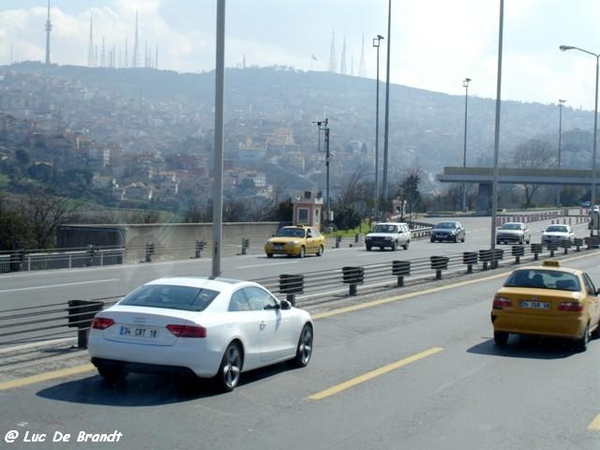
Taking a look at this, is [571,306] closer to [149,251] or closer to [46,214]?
[149,251]

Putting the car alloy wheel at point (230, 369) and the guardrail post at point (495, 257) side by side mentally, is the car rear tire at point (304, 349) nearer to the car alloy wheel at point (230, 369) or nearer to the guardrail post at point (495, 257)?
the car alloy wheel at point (230, 369)

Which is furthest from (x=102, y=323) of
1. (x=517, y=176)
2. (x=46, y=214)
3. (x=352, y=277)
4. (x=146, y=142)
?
(x=517, y=176)

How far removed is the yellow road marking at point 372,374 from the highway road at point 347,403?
2 centimetres

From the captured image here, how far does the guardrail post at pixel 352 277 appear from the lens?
2370 centimetres

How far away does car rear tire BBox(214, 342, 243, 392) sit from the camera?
1052 centimetres

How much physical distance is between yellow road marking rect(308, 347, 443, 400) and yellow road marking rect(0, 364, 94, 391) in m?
3.29

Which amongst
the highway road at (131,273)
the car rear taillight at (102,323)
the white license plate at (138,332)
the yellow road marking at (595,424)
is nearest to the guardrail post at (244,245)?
the highway road at (131,273)

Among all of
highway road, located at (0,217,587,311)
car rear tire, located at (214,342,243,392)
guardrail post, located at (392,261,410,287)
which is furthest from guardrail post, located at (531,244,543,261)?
car rear tire, located at (214,342,243,392)

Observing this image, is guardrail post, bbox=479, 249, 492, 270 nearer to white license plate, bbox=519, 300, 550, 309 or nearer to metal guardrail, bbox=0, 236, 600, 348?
metal guardrail, bbox=0, 236, 600, 348

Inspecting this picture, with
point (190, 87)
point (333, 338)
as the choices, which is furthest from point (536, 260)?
point (190, 87)

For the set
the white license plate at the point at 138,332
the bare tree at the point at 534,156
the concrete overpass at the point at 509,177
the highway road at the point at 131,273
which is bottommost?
the highway road at the point at 131,273

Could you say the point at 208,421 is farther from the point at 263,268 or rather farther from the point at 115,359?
the point at 263,268

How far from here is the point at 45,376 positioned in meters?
11.4

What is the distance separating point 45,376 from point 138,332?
1889 mm
